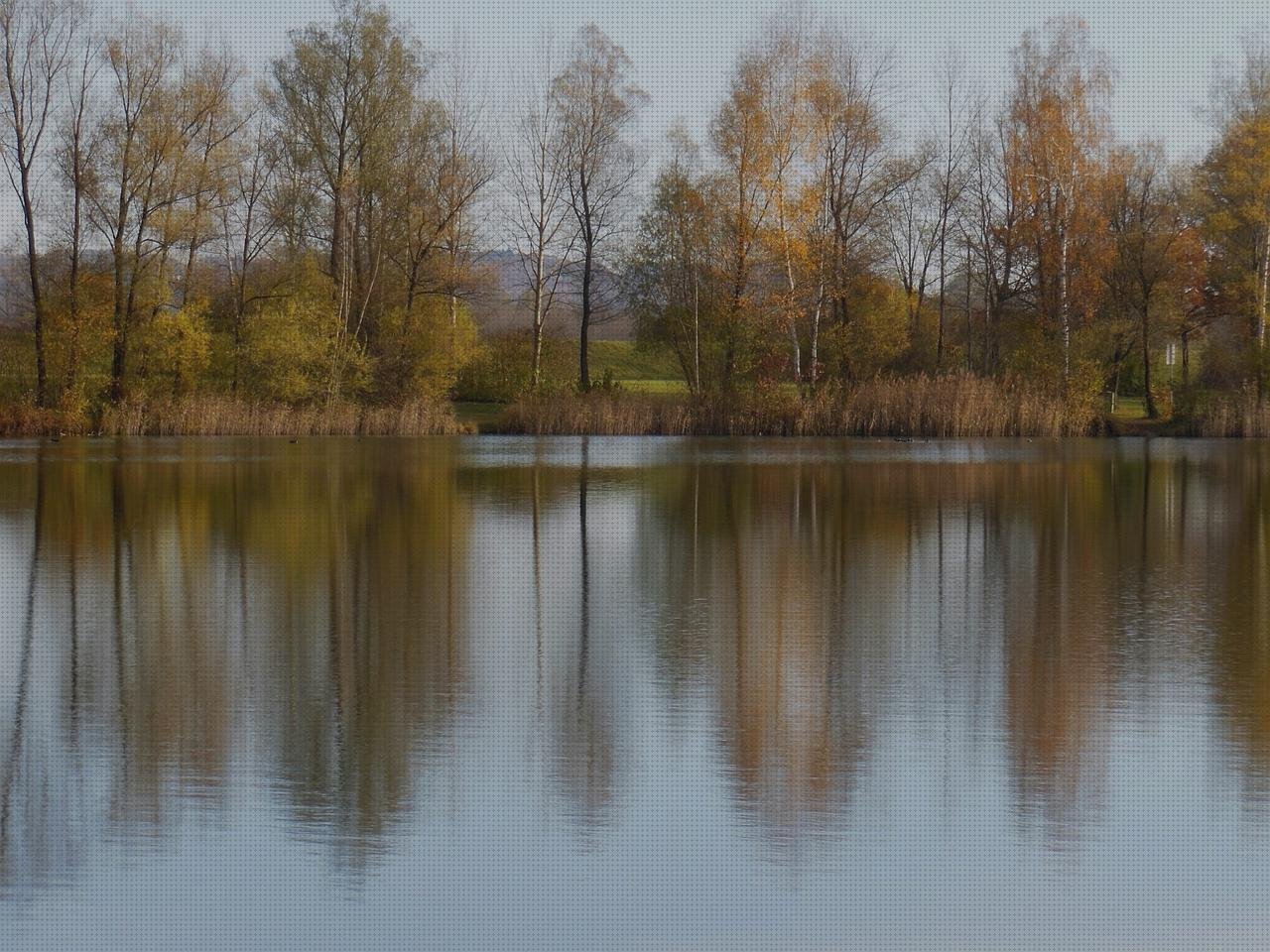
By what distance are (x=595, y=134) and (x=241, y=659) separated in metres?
46.9

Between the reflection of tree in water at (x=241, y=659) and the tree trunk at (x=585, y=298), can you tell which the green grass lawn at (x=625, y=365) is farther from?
the reflection of tree in water at (x=241, y=659)

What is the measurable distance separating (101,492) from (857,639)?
1553cm

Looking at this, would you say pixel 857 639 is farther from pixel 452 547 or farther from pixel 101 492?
pixel 101 492

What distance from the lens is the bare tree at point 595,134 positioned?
53562 mm

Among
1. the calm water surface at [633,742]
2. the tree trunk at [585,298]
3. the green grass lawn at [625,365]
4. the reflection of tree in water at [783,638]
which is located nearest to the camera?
the calm water surface at [633,742]

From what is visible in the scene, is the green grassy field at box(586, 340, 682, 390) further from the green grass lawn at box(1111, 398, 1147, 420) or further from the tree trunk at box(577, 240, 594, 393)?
the green grass lawn at box(1111, 398, 1147, 420)

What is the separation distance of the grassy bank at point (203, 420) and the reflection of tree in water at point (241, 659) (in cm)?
2311

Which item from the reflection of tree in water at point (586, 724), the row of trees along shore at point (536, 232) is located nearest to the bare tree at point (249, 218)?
the row of trees along shore at point (536, 232)

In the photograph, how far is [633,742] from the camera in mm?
7445

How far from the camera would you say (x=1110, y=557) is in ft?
49.4

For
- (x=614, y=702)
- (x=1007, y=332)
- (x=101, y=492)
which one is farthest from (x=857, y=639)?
(x=1007, y=332)

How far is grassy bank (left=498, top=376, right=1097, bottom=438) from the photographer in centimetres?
4184

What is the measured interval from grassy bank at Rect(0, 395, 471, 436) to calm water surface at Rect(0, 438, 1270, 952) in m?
26.6

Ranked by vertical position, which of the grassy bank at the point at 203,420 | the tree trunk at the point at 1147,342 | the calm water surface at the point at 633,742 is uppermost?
the tree trunk at the point at 1147,342
